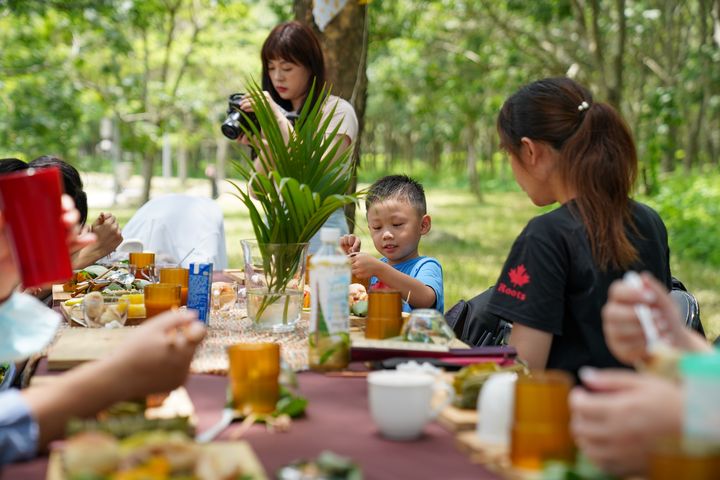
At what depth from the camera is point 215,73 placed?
94.7ft

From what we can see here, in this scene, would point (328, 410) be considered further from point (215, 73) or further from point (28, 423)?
point (215, 73)

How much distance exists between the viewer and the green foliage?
10.9 meters

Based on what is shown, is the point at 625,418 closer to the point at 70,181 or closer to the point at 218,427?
the point at 218,427

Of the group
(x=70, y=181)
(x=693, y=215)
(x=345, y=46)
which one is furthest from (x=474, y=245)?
(x=70, y=181)

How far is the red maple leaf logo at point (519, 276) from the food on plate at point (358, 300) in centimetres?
59

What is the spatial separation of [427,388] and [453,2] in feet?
44.6

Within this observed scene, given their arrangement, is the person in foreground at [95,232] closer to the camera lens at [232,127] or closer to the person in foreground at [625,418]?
the camera lens at [232,127]

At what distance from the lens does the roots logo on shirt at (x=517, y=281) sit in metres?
2.25

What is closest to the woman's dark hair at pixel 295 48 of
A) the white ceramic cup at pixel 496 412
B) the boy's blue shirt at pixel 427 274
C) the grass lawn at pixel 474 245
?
the grass lawn at pixel 474 245

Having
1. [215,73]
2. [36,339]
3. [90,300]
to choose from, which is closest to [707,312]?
[90,300]

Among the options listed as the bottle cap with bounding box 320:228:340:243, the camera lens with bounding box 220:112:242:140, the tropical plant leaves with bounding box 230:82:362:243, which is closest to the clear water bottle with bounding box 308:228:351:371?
the bottle cap with bounding box 320:228:340:243

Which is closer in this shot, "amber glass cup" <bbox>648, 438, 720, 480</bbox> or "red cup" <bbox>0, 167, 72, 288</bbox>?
"amber glass cup" <bbox>648, 438, 720, 480</bbox>

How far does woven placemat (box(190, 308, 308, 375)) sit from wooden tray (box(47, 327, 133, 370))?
205 millimetres

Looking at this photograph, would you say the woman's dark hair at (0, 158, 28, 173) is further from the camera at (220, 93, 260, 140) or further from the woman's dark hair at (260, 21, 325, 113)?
the woman's dark hair at (260, 21, 325, 113)
